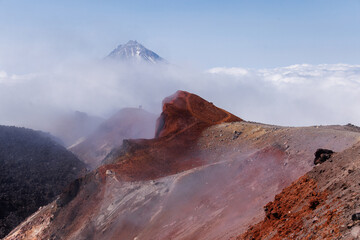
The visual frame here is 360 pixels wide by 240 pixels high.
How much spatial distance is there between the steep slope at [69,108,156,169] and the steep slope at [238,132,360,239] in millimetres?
46099

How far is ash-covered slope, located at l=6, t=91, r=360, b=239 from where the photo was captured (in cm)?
1767

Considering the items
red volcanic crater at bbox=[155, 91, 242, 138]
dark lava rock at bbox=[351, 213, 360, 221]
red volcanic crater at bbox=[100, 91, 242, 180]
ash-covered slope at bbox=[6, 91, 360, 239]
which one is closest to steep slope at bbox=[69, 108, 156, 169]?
red volcanic crater at bbox=[155, 91, 242, 138]

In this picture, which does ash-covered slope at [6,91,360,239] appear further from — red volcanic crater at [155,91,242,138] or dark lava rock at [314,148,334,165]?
dark lava rock at [314,148,334,165]

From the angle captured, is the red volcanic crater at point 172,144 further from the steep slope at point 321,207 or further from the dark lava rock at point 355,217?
the dark lava rock at point 355,217

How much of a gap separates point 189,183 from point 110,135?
5235cm

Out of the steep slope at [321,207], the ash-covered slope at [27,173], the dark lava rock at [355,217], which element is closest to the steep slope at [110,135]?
the ash-covered slope at [27,173]

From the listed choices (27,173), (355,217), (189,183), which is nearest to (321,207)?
(355,217)

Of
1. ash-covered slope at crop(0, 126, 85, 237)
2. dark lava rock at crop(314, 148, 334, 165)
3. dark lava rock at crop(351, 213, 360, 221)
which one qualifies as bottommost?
dark lava rock at crop(351, 213, 360, 221)

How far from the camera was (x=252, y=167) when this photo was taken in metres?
20.2

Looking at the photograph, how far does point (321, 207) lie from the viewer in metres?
10.1

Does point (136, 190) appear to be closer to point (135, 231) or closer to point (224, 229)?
point (135, 231)

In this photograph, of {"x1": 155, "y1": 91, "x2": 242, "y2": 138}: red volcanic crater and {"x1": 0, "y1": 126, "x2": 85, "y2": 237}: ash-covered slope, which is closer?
{"x1": 155, "y1": 91, "x2": 242, "y2": 138}: red volcanic crater

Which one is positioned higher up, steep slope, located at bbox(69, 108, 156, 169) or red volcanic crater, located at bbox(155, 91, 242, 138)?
steep slope, located at bbox(69, 108, 156, 169)

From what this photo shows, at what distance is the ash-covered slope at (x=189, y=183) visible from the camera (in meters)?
17.7
